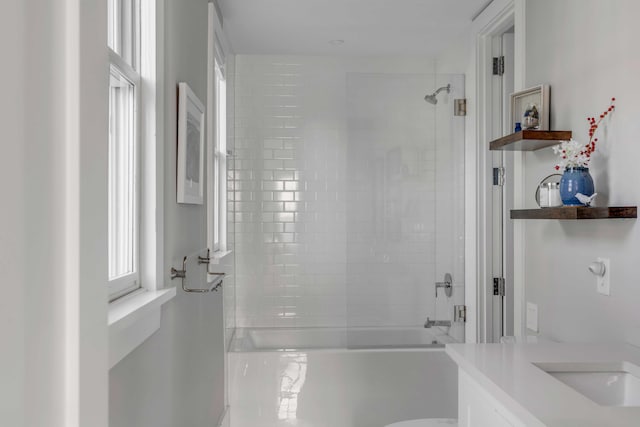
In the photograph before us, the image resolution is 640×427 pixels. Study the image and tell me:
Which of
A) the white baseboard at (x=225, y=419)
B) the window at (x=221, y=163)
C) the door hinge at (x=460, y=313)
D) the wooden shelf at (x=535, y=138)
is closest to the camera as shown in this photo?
the wooden shelf at (x=535, y=138)

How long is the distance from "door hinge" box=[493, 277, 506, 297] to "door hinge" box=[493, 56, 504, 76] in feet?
3.92

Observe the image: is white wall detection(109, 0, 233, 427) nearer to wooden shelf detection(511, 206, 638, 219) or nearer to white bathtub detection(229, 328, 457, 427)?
white bathtub detection(229, 328, 457, 427)

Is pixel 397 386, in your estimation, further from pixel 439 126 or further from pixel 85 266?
pixel 85 266

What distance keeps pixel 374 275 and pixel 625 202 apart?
1.79m

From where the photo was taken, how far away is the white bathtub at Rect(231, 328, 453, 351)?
3.30m

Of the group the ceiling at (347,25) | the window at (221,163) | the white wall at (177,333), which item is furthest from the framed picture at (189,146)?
the ceiling at (347,25)

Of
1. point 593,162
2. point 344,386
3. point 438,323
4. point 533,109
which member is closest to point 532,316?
point 593,162

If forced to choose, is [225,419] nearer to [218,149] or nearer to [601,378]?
[218,149]

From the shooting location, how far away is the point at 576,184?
5.87 ft

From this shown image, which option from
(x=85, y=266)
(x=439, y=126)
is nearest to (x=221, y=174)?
(x=439, y=126)

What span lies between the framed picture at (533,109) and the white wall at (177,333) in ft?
4.63

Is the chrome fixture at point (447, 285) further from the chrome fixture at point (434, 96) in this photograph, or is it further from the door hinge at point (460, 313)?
the chrome fixture at point (434, 96)

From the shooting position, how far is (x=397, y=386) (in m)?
3.25

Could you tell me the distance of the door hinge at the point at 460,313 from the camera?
3293mm
